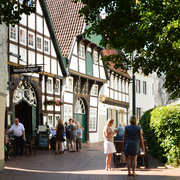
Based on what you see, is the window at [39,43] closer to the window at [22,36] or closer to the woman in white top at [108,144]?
the window at [22,36]

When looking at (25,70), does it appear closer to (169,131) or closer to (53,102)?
(53,102)

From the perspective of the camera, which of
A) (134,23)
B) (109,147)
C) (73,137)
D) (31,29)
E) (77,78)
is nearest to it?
(109,147)

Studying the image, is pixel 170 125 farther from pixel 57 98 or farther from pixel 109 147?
pixel 57 98

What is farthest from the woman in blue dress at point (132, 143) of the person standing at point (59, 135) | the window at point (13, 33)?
the window at point (13, 33)

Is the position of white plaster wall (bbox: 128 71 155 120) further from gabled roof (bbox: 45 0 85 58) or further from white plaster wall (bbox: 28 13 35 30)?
white plaster wall (bbox: 28 13 35 30)

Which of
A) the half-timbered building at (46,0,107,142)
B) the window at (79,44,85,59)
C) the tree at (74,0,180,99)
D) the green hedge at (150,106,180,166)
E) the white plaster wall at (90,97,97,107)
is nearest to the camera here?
the tree at (74,0,180,99)

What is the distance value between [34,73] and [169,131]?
36.5 feet

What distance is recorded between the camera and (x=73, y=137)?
20.4 metres

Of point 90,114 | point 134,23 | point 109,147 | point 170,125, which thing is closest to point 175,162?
point 170,125

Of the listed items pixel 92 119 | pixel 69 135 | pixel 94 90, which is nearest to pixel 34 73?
pixel 69 135

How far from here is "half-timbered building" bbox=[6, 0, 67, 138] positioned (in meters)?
19.8

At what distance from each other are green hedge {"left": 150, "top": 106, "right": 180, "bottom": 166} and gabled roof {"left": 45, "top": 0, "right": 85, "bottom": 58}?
42.8 feet

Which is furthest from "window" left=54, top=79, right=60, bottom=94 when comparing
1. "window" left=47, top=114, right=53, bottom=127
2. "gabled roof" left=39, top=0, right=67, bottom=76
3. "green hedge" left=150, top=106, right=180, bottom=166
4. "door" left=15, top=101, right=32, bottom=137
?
"green hedge" left=150, top=106, right=180, bottom=166

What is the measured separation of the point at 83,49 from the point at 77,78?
2449 mm
